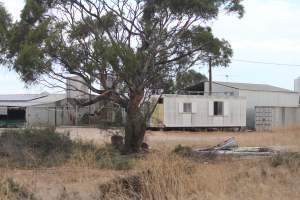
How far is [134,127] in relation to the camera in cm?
2239

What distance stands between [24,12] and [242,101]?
32.3m

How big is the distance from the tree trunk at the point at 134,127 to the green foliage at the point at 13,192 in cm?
1226

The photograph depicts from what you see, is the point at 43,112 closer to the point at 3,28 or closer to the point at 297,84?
the point at 3,28

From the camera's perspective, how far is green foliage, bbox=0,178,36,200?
8.97 m

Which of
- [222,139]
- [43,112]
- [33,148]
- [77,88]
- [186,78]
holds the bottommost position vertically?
[222,139]

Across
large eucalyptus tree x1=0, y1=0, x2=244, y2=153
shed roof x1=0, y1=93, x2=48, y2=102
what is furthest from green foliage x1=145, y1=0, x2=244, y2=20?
shed roof x1=0, y1=93, x2=48, y2=102

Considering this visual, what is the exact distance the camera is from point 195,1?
70.7 feet

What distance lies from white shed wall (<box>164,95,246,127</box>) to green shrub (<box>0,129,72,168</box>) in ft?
78.8

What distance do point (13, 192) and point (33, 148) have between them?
10963 mm

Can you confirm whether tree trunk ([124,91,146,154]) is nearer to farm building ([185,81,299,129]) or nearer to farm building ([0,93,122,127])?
farm building ([0,93,122,127])

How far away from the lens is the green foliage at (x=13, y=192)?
8.97 m

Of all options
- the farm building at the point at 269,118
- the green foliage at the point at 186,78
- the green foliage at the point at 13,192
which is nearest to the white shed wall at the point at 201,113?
the farm building at the point at 269,118

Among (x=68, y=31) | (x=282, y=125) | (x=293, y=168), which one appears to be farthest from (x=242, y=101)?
(x=293, y=168)

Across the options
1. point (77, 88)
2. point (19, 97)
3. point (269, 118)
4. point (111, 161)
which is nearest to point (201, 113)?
point (269, 118)
